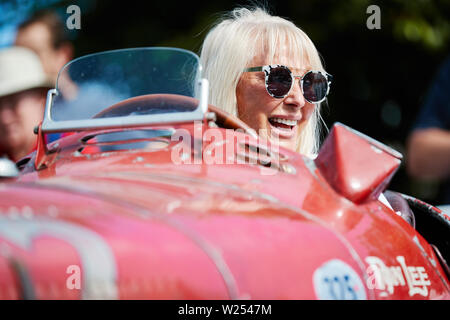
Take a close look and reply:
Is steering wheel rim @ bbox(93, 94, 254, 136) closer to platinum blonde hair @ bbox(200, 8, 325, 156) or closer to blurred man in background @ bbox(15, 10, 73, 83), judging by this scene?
platinum blonde hair @ bbox(200, 8, 325, 156)

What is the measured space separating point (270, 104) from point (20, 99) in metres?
1.47

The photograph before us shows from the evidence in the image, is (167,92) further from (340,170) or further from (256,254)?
(256,254)

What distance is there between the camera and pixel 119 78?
7.68 ft

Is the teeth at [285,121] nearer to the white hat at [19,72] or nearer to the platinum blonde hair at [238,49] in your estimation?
the platinum blonde hair at [238,49]

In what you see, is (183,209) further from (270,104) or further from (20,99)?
(20,99)

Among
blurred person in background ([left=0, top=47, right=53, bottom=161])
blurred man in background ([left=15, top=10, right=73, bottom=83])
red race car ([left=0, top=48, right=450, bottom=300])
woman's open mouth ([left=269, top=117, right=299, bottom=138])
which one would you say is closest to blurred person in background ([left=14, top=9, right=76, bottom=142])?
blurred man in background ([left=15, top=10, right=73, bottom=83])

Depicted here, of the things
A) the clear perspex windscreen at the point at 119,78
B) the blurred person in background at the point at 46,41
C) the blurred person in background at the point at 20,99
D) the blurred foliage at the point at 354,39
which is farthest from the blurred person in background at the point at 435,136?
the blurred foliage at the point at 354,39

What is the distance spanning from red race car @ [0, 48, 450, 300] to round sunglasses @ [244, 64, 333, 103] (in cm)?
62

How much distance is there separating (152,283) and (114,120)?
84cm

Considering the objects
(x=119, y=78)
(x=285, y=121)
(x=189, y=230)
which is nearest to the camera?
(x=189, y=230)

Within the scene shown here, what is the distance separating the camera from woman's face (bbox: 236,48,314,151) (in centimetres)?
287

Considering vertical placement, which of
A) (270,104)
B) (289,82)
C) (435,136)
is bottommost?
(435,136)

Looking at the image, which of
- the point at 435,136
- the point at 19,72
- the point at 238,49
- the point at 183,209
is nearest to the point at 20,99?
the point at 19,72

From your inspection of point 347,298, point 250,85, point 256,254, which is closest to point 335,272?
point 347,298
